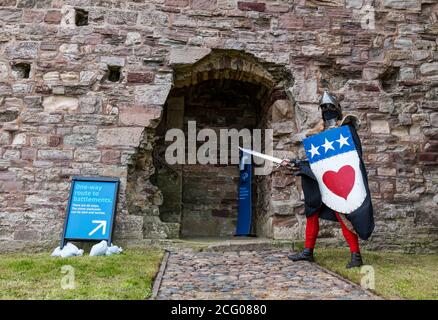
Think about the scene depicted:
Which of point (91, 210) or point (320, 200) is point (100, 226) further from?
point (320, 200)

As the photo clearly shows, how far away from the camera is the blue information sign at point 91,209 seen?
4.48 meters

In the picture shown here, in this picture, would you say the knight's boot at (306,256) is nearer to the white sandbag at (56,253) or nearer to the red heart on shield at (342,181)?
the red heart on shield at (342,181)

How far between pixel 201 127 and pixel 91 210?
2683 millimetres

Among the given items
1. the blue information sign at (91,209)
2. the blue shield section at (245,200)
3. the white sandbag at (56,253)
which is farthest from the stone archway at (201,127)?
the white sandbag at (56,253)

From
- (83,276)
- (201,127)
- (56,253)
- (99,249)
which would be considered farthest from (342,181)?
(201,127)

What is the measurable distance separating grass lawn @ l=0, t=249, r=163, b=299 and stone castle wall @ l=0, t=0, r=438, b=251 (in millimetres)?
827

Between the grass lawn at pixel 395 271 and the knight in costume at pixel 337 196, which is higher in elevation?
the knight in costume at pixel 337 196

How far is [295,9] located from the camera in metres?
5.43

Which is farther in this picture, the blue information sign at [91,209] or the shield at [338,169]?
the blue information sign at [91,209]

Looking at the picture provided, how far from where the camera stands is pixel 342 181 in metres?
3.76

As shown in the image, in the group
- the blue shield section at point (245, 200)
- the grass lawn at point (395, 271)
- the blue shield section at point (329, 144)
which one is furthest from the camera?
the blue shield section at point (245, 200)

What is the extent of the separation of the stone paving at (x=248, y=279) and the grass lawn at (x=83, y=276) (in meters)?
0.20

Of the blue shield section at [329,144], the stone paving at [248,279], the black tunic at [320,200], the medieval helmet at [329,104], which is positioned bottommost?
the stone paving at [248,279]

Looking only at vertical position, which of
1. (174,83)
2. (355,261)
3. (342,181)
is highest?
(174,83)
